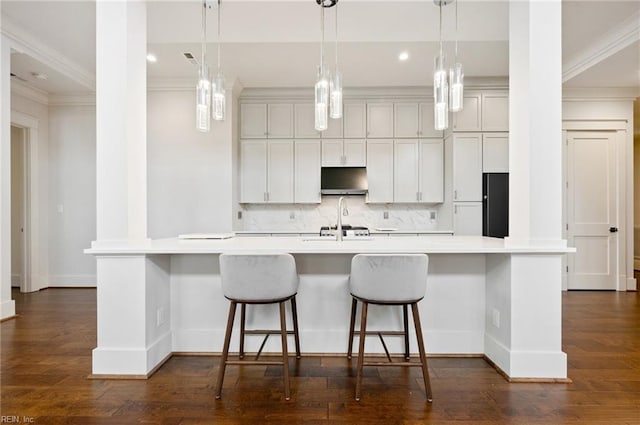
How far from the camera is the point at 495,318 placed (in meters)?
2.53

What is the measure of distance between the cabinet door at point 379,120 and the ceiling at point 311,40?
428 mm

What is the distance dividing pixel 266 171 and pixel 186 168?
1114mm

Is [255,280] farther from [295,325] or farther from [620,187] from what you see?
[620,187]

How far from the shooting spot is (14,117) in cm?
464

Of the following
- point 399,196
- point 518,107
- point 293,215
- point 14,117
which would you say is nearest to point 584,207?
point 399,196

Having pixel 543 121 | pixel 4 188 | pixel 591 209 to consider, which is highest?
pixel 543 121

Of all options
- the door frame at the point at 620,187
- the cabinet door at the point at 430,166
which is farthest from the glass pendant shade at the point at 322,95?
the door frame at the point at 620,187

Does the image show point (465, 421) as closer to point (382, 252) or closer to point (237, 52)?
point (382, 252)

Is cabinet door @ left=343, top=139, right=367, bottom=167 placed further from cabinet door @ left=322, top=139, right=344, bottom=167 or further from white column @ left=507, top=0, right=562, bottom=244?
white column @ left=507, top=0, right=562, bottom=244

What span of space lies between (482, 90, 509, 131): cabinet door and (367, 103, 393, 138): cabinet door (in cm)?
127

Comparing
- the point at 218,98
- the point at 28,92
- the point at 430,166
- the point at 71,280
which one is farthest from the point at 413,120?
the point at 71,280

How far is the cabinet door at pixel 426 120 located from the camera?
5.30 m

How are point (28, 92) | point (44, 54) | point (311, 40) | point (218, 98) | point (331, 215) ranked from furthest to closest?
point (331, 215) < point (28, 92) < point (44, 54) < point (311, 40) < point (218, 98)

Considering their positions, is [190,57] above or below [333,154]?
above
